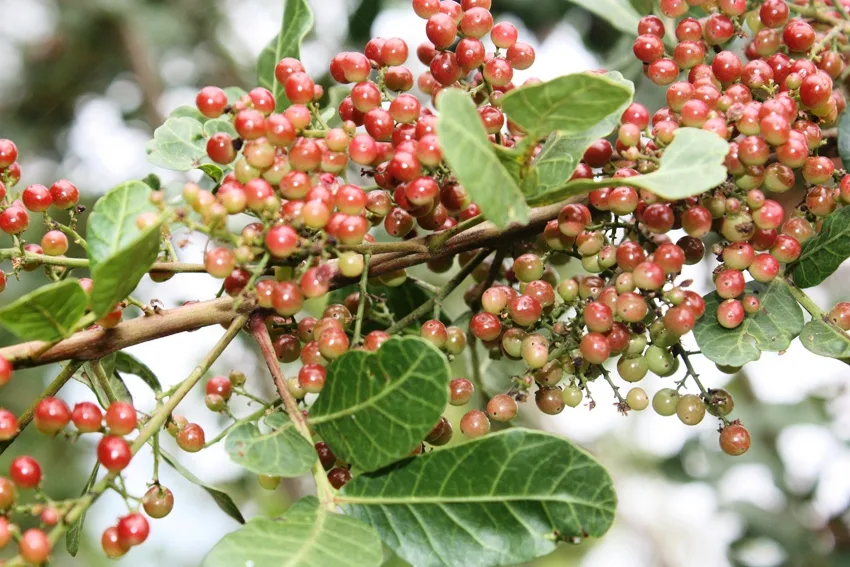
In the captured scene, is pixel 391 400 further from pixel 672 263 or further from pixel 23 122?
pixel 23 122

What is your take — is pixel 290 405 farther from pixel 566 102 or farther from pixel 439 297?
pixel 566 102

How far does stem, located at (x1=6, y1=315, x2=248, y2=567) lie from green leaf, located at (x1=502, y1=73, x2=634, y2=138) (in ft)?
1.09

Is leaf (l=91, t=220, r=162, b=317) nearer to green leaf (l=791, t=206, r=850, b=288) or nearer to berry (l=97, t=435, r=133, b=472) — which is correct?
berry (l=97, t=435, r=133, b=472)

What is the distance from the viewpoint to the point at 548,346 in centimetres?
88

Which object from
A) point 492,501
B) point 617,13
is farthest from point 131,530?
point 617,13

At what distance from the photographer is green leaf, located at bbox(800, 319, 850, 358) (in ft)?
2.78

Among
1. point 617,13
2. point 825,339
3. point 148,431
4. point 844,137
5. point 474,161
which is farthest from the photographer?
point 617,13

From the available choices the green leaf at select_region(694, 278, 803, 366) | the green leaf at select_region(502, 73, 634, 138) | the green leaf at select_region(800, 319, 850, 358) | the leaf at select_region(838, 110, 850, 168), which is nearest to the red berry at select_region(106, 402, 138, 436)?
the green leaf at select_region(502, 73, 634, 138)

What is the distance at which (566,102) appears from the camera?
2.23 feet

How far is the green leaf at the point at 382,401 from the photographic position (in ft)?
2.23

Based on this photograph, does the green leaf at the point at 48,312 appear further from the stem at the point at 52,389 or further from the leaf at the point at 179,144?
the leaf at the point at 179,144

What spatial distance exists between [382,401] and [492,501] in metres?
0.13

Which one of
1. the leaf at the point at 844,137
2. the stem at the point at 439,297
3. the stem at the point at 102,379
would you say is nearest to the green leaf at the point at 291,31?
the stem at the point at 439,297

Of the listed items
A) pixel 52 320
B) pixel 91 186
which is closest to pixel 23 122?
pixel 91 186
